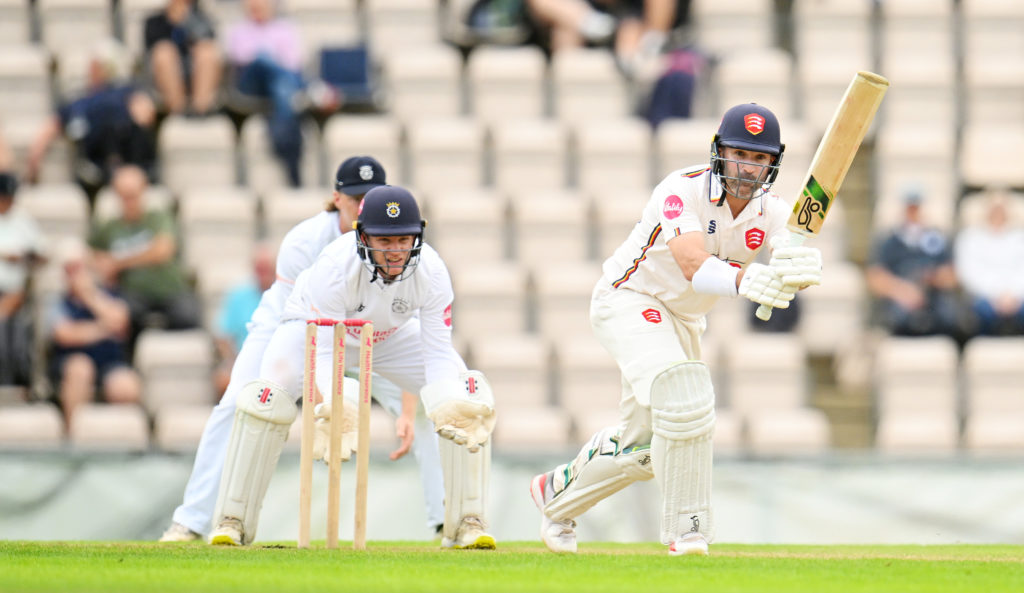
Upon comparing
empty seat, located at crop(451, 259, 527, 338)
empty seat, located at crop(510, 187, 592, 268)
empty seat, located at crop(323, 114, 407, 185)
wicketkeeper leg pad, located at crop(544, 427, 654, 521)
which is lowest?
wicketkeeper leg pad, located at crop(544, 427, 654, 521)

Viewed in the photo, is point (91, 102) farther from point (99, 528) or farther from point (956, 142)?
point (956, 142)

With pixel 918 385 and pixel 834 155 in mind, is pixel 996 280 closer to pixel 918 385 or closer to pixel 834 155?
pixel 918 385

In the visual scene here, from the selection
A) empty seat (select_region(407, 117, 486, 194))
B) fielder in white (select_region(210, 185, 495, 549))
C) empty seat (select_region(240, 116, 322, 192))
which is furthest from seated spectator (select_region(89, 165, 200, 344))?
fielder in white (select_region(210, 185, 495, 549))

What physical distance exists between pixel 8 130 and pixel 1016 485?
22.9ft

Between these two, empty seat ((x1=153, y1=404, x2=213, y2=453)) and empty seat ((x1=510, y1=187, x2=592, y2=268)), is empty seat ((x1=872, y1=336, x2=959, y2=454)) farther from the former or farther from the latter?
empty seat ((x1=153, y1=404, x2=213, y2=453))

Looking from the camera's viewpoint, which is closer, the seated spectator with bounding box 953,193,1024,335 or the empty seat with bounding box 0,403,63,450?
the empty seat with bounding box 0,403,63,450

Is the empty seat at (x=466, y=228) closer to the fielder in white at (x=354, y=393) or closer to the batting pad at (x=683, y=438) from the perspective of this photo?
the fielder in white at (x=354, y=393)

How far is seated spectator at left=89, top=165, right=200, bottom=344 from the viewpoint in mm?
9344

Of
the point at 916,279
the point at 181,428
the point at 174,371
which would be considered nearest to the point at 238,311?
the point at 174,371

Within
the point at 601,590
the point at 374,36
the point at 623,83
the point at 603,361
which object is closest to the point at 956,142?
the point at 623,83

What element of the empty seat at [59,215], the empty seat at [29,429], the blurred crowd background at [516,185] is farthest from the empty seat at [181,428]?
the empty seat at [59,215]

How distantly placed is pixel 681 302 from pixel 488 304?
3874mm

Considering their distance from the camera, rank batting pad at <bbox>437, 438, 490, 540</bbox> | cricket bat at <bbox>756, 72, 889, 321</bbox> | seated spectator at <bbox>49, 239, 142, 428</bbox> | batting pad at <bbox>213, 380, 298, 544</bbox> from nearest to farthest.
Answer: cricket bat at <bbox>756, 72, 889, 321</bbox> < batting pad at <bbox>213, 380, 298, 544</bbox> < batting pad at <bbox>437, 438, 490, 540</bbox> < seated spectator at <bbox>49, 239, 142, 428</bbox>

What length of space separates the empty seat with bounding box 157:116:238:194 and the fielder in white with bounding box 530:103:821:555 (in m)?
5.10
